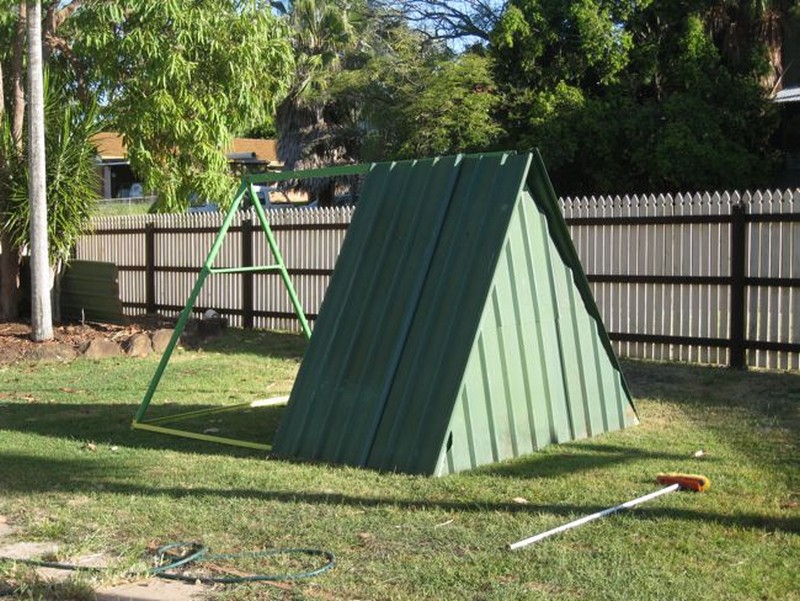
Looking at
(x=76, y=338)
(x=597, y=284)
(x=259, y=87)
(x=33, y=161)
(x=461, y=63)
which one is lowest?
(x=76, y=338)

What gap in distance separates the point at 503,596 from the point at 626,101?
861 inches

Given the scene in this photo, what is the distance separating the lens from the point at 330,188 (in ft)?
119

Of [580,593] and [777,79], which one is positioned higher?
[777,79]

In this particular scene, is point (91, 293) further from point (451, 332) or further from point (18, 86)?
point (451, 332)

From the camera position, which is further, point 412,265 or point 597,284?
point 597,284

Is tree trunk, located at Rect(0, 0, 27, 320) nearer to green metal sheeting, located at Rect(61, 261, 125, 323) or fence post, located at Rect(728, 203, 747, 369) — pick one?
green metal sheeting, located at Rect(61, 261, 125, 323)

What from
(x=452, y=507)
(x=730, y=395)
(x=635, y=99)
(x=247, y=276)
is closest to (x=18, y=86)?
(x=247, y=276)

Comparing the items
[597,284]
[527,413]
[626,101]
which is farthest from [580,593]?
[626,101]

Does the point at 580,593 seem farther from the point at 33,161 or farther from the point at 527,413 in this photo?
the point at 33,161

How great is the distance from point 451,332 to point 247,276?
34.0 ft

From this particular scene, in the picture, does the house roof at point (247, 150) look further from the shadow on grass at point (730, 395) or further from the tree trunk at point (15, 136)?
the shadow on grass at point (730, 395)

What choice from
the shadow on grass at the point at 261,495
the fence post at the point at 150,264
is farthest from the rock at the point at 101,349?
the shadow on grass at the point at 261,495

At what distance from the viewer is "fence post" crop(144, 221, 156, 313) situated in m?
18.9

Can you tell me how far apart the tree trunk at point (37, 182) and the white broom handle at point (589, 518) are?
10.9 m
